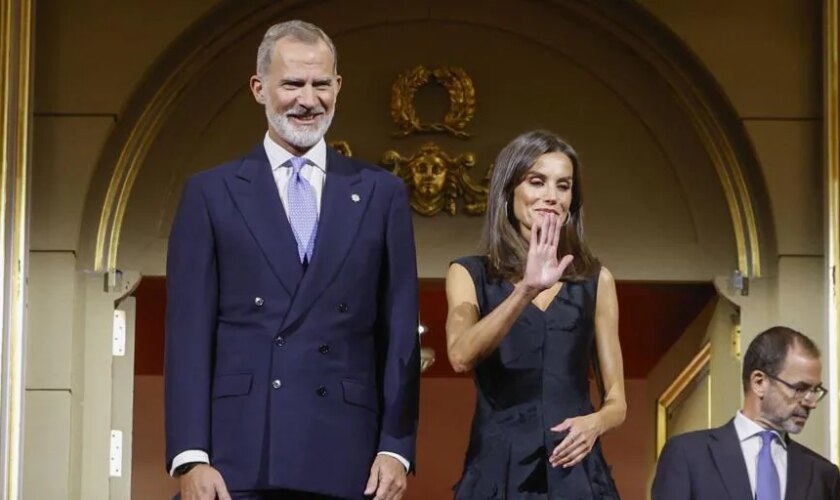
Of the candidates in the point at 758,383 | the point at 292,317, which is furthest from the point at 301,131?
the point at 758,383

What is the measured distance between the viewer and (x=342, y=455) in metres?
3.94

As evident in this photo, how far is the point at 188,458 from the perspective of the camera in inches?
154

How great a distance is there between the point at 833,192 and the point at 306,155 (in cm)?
333

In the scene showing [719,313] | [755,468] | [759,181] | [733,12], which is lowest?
[755,468]

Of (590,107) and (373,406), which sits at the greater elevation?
(590,107)

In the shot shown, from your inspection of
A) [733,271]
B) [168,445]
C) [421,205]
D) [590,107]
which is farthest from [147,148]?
[168,445]

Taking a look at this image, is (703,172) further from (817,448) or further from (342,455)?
(342,455)

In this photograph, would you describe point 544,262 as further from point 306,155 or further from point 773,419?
point 773,419

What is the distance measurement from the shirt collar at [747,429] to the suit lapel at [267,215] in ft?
5.52

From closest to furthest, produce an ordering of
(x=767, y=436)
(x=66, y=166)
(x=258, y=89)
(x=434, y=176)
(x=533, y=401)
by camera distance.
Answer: (x=258, y=89) → (x=533, y=401) → (x=767, y=436) → (x=66, y=166) → (x=434, y=176)

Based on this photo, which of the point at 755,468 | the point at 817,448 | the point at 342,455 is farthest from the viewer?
the point at 817,448

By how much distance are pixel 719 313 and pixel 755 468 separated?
232 centimetres

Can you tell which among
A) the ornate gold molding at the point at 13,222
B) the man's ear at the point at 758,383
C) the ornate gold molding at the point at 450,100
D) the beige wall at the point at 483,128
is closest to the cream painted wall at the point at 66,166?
the beige wall at the point at 483,128

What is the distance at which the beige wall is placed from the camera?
7.17 meters
